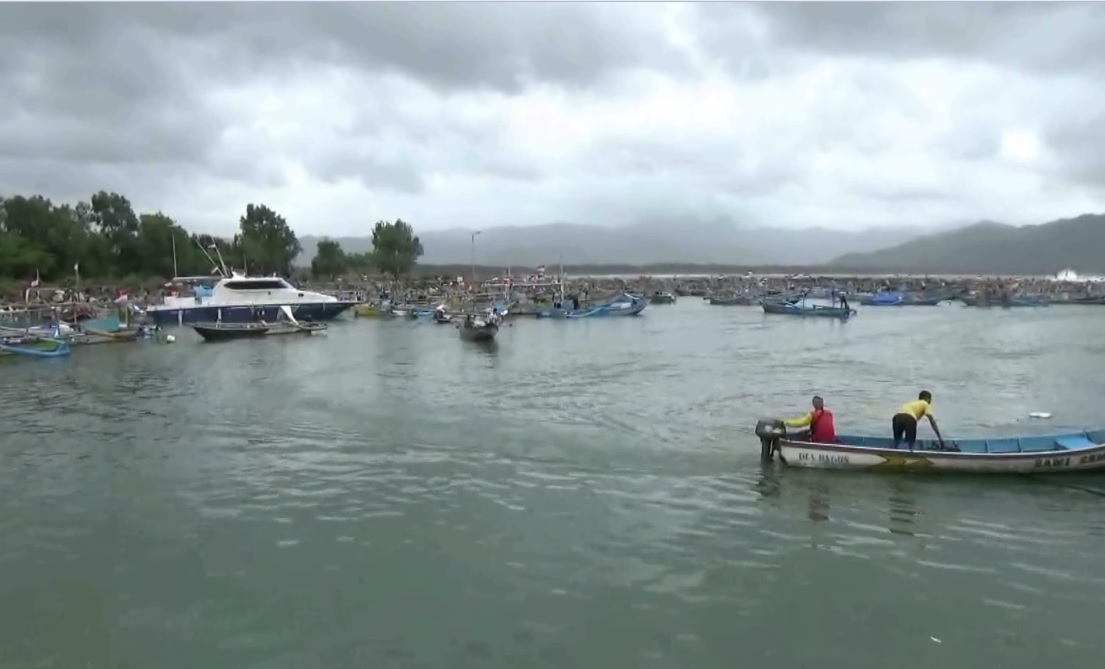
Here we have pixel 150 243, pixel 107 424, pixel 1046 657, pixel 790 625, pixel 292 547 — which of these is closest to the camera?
pixel 1046 657

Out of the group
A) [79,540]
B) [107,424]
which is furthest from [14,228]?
[79,540]

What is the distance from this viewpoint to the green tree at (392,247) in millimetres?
136000

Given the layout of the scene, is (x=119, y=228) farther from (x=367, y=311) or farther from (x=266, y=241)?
(x=367, y=311)

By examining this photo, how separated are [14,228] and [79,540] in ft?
298

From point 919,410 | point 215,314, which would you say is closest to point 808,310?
point 215,314

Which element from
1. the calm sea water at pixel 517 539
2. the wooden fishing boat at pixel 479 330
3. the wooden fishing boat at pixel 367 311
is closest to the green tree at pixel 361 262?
the wooden fishing boat at pixel 367 311

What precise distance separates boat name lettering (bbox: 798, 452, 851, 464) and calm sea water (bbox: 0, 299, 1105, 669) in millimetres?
320

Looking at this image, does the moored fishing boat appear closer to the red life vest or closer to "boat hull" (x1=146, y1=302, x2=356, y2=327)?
"boat hull" (x1=146, y1=302, x2=356, y2=327)

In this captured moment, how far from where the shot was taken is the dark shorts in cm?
1838

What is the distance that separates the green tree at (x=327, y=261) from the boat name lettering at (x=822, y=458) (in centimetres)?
11643

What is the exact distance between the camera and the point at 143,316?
64.1 meters

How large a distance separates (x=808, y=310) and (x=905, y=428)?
63.3 m

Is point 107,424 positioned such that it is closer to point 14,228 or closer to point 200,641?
point 200,641

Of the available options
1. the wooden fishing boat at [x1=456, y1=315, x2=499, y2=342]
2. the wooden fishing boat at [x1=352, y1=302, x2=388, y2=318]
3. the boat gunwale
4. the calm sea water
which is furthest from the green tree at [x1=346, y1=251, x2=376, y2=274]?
the boat gunwale
